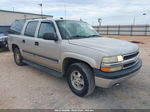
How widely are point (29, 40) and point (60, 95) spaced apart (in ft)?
7.22

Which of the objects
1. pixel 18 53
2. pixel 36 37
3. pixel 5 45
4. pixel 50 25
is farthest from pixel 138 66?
pixel 5 45

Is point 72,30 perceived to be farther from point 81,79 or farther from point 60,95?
point 60,95

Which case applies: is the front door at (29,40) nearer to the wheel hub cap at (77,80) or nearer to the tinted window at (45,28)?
the tinted window at (45,28)

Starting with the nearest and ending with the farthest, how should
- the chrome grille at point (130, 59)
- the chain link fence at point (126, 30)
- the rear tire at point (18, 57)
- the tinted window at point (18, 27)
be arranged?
the chrome grille at point (130, 59) → the tinted window at point (18, 27) → the rear tire at point (18, 57) → the chain link fence at point (126, 30)

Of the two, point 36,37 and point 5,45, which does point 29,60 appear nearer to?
point 36,37

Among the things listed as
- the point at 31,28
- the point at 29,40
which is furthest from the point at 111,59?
the point at 31,28

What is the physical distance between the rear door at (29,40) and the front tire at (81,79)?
1.81 m

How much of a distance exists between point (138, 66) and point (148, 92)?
76 centimetres

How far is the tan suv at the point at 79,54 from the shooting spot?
267cm

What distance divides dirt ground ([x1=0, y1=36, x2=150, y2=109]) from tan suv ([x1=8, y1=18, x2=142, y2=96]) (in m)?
0.32

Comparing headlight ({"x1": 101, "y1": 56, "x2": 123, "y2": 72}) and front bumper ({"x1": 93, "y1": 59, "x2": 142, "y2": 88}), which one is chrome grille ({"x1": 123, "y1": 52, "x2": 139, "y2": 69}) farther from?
headlight ({"x1": 101, "y1": 56, "x2": 123, "y2": 72})

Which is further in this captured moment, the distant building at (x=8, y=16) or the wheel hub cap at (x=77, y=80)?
the distant building at (x=8, y=16)

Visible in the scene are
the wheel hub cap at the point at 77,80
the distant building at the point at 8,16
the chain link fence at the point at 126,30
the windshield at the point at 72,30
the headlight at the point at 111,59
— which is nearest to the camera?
the headlight at the point at 111,59

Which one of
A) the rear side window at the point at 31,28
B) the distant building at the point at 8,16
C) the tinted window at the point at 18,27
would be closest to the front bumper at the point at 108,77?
the rear side window at the point at 31,28
